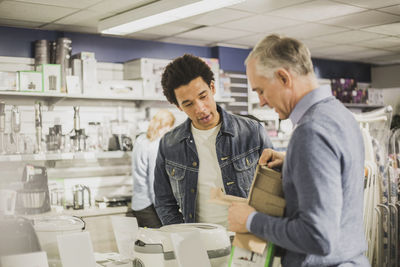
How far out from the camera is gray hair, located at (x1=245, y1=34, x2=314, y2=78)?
5.23 ft

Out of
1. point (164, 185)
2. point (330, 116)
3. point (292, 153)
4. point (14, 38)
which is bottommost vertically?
point (164, 185)

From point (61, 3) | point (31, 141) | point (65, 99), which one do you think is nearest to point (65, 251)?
point (61, 3)

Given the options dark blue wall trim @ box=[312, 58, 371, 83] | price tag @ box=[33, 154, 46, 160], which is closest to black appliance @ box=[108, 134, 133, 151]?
price tag @ box=[33, 154, 46, 160]

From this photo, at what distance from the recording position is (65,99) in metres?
5.86

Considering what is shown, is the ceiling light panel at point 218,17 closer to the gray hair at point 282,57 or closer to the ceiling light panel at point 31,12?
the ceiling light panel at point 31,12

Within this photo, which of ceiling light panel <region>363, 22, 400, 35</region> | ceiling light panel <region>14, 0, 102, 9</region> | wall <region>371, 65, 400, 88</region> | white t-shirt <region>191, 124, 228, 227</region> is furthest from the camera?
wall <region>371, 65, 400, 88</region>

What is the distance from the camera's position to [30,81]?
5230 mm

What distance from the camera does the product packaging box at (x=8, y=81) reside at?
16.8ft

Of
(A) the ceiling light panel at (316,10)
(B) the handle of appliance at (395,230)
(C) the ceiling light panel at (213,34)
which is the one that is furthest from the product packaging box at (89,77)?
(B) the handle of appliance at (395,230)

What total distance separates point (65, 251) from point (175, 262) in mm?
427

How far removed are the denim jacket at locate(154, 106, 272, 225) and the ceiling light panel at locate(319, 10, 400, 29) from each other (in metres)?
3.46

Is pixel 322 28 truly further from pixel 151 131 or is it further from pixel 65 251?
pixel 65 251

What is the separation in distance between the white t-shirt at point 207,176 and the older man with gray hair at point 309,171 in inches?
33.7

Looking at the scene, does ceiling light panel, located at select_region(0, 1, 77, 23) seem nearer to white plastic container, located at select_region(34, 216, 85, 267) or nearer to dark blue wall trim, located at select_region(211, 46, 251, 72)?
dark blue wall trim, located at select_region(211, 46, 251, 72)
